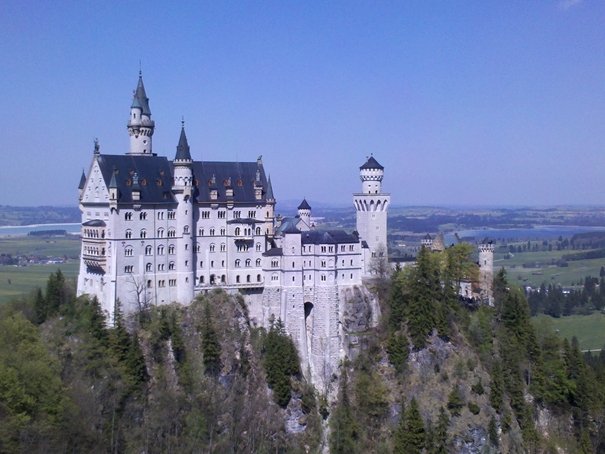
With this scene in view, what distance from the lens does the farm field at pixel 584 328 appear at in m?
127

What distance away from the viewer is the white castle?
2953 inches

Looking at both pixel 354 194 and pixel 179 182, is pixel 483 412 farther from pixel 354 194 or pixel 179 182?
pixel 179 182

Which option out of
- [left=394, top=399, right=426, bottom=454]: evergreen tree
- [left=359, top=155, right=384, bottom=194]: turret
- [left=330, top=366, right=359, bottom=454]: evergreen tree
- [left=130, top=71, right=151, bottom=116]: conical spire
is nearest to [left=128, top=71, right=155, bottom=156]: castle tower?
[left=130, top=71, right=151, bottom=116]: conical spire

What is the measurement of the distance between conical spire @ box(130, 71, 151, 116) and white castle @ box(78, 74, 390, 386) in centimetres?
11

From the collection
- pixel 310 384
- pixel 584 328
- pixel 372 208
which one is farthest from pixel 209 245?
pixel 584 328

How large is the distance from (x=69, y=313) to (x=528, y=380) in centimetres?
4759

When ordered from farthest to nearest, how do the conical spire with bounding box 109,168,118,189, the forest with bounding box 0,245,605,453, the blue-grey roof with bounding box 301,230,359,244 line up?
the blue-grey roof with bounding box 301,230,359,244, the conical spire with bounding box 109,168,118,189, the forest with bounding box 0,245,605,453

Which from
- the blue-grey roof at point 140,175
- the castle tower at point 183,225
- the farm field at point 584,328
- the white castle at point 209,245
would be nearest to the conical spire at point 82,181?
the white castle at point 209,245

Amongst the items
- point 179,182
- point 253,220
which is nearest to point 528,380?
point 253,220

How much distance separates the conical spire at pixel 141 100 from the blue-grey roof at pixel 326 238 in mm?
22019

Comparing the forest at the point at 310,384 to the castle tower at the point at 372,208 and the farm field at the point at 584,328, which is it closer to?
the castle tower at the point at 372,208

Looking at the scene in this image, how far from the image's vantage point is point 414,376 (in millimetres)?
75562

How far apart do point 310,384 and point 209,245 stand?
1784 cm

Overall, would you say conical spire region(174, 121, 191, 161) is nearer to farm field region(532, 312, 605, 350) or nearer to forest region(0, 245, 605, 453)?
forest region(0, 245, 605, 453)
